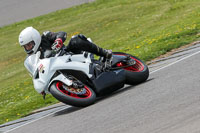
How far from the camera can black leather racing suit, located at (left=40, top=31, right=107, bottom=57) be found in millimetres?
7770

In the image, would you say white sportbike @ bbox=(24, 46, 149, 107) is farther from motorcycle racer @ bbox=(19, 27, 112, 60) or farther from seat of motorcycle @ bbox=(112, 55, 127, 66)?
motorcycle racer @ bbox=(19, 27, 112, 60)

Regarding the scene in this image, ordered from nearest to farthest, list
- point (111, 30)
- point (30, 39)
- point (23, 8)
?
point (30, 39), point (111, 30), point (23, 8)

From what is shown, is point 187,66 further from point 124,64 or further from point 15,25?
point 15,25

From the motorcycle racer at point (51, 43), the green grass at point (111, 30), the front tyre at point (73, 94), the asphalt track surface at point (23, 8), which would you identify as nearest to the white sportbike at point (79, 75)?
the front tyre at point (73, 94)

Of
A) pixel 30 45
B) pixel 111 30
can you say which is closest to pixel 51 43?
pixel 30 45

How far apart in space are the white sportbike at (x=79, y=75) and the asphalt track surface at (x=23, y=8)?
21.0 m

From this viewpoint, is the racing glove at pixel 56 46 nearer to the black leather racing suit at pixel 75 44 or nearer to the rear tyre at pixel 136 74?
the black leather racing suit at pixel 75 44

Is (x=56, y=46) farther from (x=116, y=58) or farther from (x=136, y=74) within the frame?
(x=136, y=74)

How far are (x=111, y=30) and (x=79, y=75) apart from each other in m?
16.1

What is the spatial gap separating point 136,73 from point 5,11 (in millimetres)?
21506

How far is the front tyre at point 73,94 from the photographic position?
710cm

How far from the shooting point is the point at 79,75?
7.74 meters

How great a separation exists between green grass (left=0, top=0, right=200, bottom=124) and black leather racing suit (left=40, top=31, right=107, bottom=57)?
240 cm

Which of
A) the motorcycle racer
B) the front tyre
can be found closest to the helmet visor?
the motorcycle racer
